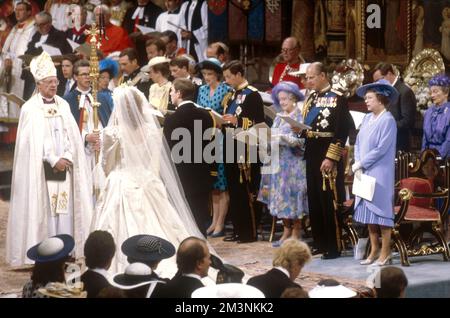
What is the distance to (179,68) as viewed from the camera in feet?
41.7

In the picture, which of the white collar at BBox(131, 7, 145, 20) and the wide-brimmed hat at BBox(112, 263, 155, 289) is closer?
the wide-brimmed hat at BBox(112, 263, 155, 289)

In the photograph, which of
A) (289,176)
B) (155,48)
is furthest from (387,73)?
(155,48)

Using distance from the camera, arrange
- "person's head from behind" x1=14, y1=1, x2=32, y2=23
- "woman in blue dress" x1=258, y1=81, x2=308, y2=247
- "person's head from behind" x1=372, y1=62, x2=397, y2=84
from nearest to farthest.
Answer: "woman in blue dress" x1=258, y1=81, x2=308, y2=247
"person's head from behind" x1=372, y1=62, x2=397, y2=84
"person's head from behind" x1=14, y1=1, x2=32, y2=23

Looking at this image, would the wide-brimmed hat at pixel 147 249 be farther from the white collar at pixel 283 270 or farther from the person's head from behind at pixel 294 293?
the person's head from behind at pixel 294 293

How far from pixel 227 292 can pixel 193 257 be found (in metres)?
0.32

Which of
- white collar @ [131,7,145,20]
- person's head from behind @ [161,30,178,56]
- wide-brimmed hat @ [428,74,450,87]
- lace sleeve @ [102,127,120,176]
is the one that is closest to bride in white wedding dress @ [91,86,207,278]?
lace sleeve @ [102,127,120,176]

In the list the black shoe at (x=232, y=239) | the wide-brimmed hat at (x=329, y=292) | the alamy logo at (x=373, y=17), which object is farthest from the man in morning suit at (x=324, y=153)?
the alamy logo at (x=373, y=17)

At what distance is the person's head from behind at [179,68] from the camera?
41.7ft

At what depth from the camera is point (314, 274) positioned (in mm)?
10602

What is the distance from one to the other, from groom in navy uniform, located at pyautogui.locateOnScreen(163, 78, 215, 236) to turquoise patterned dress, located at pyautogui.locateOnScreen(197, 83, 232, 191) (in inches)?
14.1

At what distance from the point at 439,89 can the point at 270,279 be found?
467 centimetres

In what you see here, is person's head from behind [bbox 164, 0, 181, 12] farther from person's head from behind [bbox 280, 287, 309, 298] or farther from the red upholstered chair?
person's head from behind [bbox 280, 287, 309, 298]

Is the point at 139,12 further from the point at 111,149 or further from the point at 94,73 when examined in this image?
the point at 111,149

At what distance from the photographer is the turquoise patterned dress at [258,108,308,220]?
11695mm
